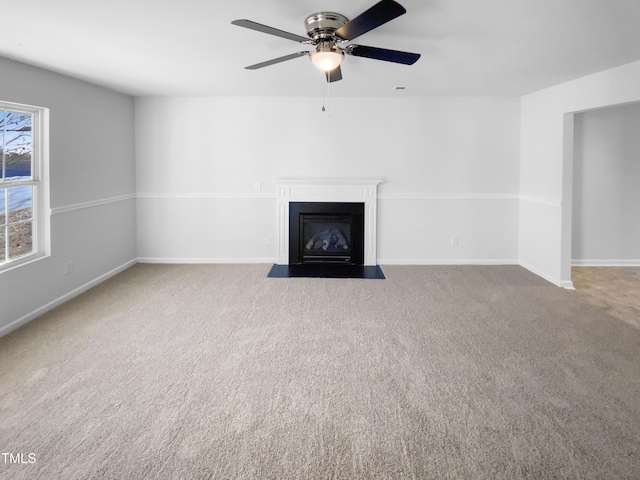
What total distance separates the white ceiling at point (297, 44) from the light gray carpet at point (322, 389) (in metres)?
2.29

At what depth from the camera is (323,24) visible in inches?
108

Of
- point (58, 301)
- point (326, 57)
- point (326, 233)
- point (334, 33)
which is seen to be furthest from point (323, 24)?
point (326, 233)

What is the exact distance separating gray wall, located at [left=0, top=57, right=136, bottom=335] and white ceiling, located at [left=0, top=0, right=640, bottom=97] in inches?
10.0

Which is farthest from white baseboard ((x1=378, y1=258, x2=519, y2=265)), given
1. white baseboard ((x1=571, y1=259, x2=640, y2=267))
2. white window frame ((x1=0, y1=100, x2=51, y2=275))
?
white window frame ((x1=0, y1=100, x2=51, y2=275))

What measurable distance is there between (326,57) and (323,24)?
0.21m

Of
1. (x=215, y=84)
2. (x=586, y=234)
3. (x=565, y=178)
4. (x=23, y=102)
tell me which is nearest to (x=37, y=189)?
(x=23, y=102)

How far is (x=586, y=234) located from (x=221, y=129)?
5.39 meters

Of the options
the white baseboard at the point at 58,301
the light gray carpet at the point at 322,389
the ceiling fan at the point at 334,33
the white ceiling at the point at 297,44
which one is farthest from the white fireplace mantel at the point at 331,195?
the ceiling fan at the point at 334,33

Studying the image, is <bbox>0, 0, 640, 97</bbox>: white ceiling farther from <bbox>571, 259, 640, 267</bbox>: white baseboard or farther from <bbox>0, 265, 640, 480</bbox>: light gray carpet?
<bbox>571, 259, 640, 267</bbox>: white baseboard

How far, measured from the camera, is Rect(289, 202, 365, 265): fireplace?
6309 mm

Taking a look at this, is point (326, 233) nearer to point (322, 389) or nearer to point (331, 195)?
point (331, 195)

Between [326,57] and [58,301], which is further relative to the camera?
[58,301]

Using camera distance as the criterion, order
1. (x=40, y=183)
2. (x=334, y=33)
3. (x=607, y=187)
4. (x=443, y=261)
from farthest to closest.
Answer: (x=443, y=261) → (x=607, y=187) → (x=40, y=183) → (x=334, y=33)

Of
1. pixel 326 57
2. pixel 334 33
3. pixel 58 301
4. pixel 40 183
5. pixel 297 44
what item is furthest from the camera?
pixel 58 301
